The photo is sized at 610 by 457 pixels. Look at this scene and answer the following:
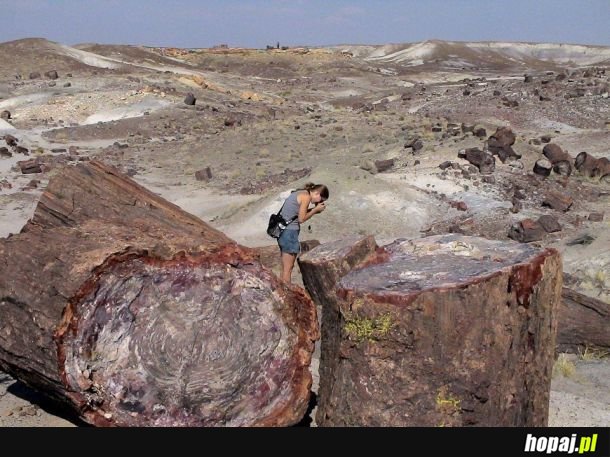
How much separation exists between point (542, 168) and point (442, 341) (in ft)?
45.2

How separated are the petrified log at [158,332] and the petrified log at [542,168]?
1347cm

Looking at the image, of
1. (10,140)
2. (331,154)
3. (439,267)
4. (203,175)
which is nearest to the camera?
(439,267)

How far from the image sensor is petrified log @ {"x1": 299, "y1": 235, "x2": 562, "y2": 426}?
4.10 meters

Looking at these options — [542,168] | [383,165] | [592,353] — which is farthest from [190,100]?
[592,353]

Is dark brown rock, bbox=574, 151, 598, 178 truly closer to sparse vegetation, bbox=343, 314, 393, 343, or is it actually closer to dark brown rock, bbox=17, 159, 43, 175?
dark brown rock, bbox=17, 159, 43, 175

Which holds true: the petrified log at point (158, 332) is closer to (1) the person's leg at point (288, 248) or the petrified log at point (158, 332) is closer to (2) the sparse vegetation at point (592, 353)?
(1) the person's leg at point (288, 248)

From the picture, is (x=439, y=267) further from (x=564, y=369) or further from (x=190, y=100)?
(x=190, y=100)

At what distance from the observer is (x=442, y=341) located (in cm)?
411

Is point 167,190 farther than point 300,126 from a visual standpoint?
No

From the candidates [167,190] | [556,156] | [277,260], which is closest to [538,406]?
[277,260]

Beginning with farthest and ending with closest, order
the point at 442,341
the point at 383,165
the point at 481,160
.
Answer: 1. the point at 383,165
2. the point at 481,160
3. the point at 442,341

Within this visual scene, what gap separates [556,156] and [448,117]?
11.0 metres
